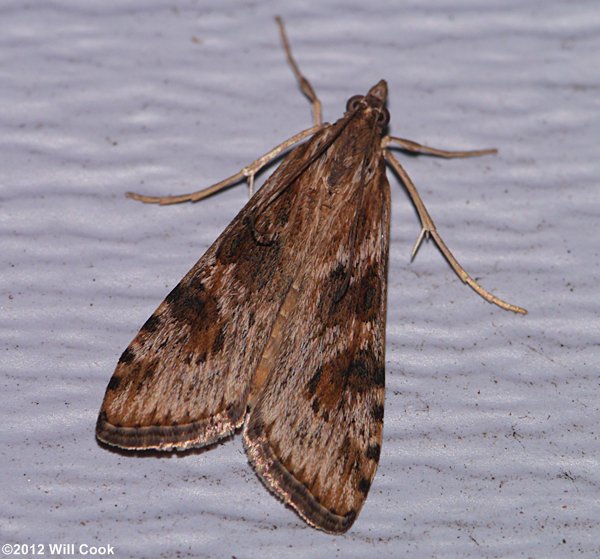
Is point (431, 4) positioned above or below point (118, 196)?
above

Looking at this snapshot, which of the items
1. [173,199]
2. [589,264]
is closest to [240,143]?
[173,199]

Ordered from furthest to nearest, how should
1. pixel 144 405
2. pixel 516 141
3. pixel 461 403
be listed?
pixel 516 141
pixel 461 403
pixel 144 405

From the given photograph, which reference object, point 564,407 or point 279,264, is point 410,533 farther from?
point 279,264

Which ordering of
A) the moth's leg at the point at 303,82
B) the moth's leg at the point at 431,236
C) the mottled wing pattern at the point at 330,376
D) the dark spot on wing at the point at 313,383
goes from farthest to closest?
the moth's leg at the point at 303,82
the moth's leg at the point at 431,236
the dark spot on wing at the point at 313,383
the mottled wing pattern at the point at 330,376

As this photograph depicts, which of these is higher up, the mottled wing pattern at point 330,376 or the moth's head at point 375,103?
the moth's head at point 375,103

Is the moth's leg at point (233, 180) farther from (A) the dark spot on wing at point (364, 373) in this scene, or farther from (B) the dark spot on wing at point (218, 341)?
(A) the dark spot on wing at point (364, 373)

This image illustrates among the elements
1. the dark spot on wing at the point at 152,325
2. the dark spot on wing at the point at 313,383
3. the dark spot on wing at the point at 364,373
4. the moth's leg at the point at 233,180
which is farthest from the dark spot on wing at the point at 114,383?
the moth's leg at the point at 233,180

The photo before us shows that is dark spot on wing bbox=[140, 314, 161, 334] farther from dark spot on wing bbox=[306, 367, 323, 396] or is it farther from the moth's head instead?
the moth's head

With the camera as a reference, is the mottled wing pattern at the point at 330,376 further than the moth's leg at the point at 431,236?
No
